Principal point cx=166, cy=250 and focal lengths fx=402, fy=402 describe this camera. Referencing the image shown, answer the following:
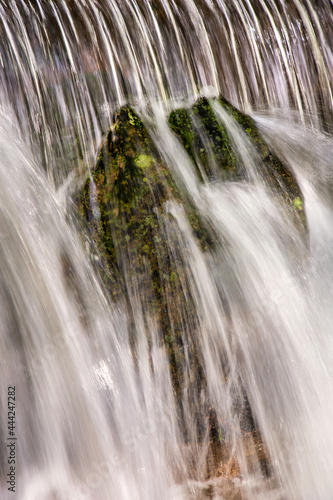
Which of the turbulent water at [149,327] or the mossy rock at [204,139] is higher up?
the mossy rock at [204,139]

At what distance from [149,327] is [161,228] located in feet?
2.22

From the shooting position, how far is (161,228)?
275 cm

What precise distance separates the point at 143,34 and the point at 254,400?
3.31 metres

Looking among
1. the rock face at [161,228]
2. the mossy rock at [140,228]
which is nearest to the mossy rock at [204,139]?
the rock face at [161,228]

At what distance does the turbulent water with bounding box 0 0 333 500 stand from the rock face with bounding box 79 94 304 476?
0.02 metres

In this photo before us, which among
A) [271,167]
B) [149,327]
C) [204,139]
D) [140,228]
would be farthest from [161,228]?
[271,167]

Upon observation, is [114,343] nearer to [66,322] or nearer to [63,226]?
[66,322]

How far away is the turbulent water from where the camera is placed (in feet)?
7.80

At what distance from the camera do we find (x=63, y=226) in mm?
2723

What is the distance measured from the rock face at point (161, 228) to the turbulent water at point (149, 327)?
Result: 0.02m

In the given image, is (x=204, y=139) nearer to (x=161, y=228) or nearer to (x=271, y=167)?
(x=271, y=167)

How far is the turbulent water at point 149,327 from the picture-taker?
238cm

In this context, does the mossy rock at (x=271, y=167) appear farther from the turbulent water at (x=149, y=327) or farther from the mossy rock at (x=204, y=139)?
the mossy rock at (x=204, y=139)

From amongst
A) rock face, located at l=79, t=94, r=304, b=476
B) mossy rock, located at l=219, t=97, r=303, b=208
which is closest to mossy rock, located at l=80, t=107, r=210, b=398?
rock face, located at l=79, t=94, r=304, b=476
